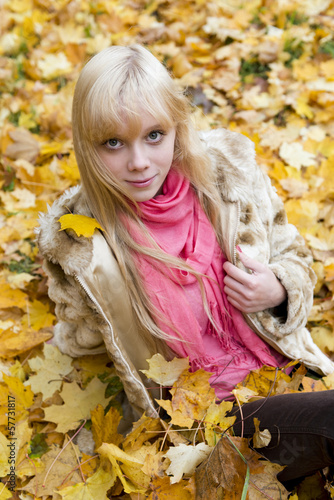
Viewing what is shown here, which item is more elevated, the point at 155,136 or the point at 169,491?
the point at 155,136

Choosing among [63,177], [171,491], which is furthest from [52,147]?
[171,491]

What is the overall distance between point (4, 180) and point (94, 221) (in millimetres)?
1462

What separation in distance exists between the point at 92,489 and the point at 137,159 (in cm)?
112

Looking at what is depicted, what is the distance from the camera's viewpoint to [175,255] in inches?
59.3

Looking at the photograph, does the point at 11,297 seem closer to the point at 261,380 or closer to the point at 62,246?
the point at 62,246

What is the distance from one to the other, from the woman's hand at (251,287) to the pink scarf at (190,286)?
6cm

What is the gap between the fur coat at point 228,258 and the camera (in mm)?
1362

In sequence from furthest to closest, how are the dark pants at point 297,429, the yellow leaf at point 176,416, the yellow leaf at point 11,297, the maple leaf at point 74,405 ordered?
the yellow leaf at point 11,297, the maple leaf at point 74,405, the yellow leaf at point 176,416, the dark pants at point 297,429

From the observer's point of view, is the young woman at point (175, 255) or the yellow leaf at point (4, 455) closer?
the young woman at point (175, 255)

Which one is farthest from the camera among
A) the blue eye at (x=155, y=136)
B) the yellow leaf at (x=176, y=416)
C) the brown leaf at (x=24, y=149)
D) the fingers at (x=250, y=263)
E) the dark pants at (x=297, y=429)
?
the brown leaf at (x=24, y=149)

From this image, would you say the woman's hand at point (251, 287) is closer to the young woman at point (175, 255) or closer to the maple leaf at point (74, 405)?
the young woman at point (175, 255)

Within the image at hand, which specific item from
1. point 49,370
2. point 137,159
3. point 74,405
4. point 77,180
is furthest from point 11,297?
point 137,159

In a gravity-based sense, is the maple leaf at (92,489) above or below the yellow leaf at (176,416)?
below

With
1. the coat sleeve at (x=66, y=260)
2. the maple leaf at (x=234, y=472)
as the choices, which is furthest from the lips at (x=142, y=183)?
the maple leaf at (x=234, y=472)
